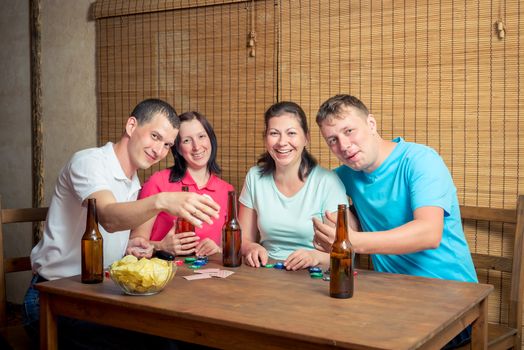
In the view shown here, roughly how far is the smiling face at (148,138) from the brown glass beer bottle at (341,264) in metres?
0.97

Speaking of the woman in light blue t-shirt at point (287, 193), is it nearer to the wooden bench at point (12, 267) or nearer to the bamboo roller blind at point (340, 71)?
the bamboo roller blind at point (340, 71)

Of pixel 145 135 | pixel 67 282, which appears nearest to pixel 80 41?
pixel 145 135

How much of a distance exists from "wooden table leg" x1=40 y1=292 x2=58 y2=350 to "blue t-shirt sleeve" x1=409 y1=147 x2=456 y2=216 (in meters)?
1.26

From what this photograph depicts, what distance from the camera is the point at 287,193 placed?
256cm

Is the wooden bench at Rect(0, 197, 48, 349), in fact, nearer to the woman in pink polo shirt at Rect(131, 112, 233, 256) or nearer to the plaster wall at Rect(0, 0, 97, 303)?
the woman in pink polo shirt at Rect(131, 112, 233, 256)

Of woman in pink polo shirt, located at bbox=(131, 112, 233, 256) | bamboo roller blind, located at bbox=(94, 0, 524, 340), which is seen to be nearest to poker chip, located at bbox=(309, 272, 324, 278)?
woman in pink polo shirt, located at bbox=(131, 112, 233, 256)

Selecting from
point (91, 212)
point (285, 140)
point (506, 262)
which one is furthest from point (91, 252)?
point (506, 262)

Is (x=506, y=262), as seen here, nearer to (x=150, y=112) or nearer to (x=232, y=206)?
(x=232, y=206)

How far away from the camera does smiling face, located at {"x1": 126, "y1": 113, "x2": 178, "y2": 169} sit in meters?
2.38

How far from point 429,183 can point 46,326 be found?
4.46ft

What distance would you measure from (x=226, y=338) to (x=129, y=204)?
2.22 ft

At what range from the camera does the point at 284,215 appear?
8.23 feet

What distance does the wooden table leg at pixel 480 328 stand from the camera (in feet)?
5.83

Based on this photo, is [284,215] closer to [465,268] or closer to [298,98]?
[465,268]
